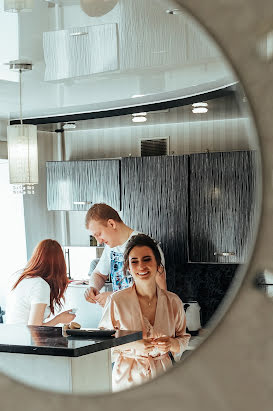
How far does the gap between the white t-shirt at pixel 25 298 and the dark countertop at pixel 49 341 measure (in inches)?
0.4

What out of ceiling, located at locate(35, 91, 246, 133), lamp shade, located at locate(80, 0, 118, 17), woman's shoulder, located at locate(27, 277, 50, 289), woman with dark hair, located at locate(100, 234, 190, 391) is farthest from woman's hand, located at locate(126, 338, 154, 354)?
lamp shade, located at locate(80, 0, 118, 17)

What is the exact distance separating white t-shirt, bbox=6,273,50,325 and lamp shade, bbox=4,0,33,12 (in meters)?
0.27

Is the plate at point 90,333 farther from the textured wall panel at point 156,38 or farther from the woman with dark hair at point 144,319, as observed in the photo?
the textured wall panel at point 156,38

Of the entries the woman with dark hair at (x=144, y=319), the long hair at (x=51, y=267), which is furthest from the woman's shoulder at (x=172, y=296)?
the long hair at (x=51, y=267)

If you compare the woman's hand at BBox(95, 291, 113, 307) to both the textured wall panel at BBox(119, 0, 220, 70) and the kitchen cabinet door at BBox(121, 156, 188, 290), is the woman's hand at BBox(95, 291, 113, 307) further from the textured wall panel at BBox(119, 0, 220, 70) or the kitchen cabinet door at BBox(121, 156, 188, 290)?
the textured wall panel at BBox(119, 0, 220, 70)

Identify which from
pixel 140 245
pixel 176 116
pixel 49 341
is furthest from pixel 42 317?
pixel 176 116

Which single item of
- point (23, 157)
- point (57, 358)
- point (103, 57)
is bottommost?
point (57, 358)

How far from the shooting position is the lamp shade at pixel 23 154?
0.49m

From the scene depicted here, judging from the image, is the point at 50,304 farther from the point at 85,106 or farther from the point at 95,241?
the point at 85,106

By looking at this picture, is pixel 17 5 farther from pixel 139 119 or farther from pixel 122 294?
pixel 122 294

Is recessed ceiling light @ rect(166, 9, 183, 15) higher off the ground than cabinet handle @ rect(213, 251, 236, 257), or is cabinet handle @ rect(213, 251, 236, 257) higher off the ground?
recessed ceiling light @ rect(166, 9, 183, 15)

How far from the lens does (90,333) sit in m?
0.48

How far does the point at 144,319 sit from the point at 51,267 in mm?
108

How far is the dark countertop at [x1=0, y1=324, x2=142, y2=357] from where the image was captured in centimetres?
47
